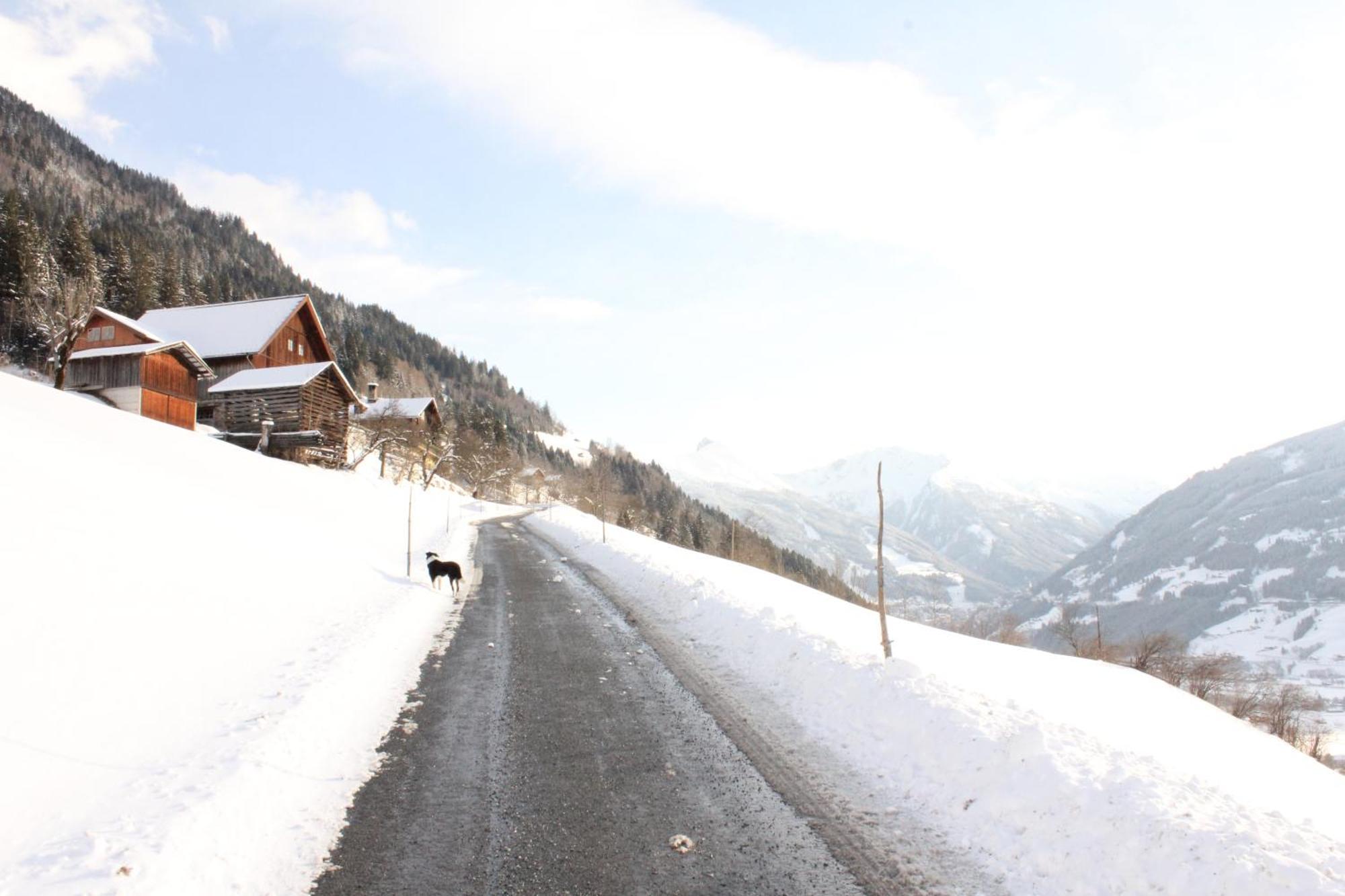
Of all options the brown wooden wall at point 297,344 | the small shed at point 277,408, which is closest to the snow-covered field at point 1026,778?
the small shed at point 277,408

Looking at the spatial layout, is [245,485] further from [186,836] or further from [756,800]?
[756,800]

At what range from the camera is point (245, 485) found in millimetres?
22266

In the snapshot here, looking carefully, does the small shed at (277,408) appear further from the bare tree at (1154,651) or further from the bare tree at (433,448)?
the bare tree at (1154,651)

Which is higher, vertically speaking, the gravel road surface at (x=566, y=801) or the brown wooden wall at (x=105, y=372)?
the brown wooden wall at (x=105, y=372)

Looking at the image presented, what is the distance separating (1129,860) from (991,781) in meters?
1.31

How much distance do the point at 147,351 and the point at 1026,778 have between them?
1647 inches

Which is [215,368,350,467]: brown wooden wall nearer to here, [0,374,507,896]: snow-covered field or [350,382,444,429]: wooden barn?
[350,382,444,429]: wooden barn

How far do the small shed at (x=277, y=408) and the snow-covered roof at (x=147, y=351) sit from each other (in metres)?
4.26

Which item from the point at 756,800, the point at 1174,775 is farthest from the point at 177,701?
the point at 1174,775

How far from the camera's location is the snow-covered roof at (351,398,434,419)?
54.4 meters

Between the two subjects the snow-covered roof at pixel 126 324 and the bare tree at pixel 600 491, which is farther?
the bare tree at pixel 600 491

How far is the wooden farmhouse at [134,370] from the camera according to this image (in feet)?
110

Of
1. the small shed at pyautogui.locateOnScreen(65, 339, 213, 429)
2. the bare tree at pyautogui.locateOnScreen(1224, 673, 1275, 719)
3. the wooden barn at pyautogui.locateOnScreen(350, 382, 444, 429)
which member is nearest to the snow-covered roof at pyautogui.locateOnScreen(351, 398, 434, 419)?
the wooden barn at pyautogui.locateOnScreen(350, 382, 444, 429)

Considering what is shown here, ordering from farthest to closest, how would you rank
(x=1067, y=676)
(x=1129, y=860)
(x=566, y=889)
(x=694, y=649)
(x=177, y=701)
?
(x=1067, y=676)
(x=694, y=649)
(x=177, y=701)
(x=1129, y=860)
(x=566, y=889)
